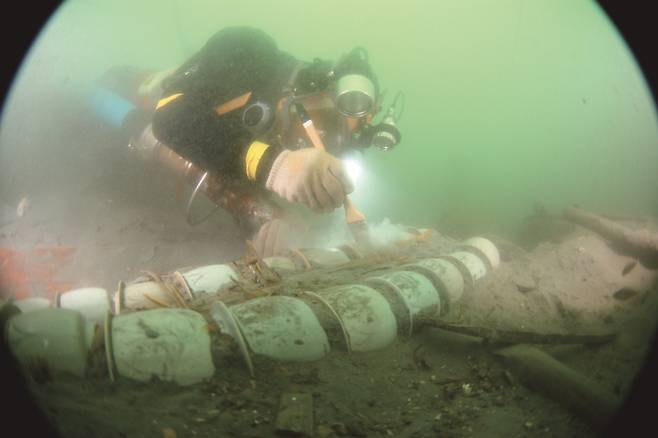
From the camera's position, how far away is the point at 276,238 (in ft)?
13.1

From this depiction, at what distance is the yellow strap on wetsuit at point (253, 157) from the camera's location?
10.3 ft

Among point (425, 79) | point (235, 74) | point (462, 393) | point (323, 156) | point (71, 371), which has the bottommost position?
point (462, 393)

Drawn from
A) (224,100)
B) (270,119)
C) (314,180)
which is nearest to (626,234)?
(314,180)

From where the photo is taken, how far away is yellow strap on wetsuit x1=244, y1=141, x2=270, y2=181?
3.12 metres

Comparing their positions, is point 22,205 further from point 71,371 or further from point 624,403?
point 624,403

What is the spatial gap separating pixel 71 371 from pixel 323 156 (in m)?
2.20

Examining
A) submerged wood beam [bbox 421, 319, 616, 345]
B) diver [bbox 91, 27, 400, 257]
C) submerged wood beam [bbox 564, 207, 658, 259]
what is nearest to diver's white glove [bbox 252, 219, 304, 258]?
diver [bbox 91, 27, 400, 257]

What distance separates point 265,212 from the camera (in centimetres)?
420

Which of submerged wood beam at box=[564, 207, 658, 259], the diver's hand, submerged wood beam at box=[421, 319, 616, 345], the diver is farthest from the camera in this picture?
submerged wood beam at box=[564, 207, 658, 259]

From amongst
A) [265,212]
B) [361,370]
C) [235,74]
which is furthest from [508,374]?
[235,74]

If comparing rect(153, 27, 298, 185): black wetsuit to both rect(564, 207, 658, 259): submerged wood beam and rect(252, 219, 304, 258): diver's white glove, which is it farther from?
rect(564, 207, 658, 259): submerged wood beam

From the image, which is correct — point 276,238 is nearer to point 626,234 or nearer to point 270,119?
point 270,119

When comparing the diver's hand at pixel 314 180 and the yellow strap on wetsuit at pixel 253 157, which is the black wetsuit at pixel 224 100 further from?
the diver's hand at pixel 314 180

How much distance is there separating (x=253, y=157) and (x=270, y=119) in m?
0.45
